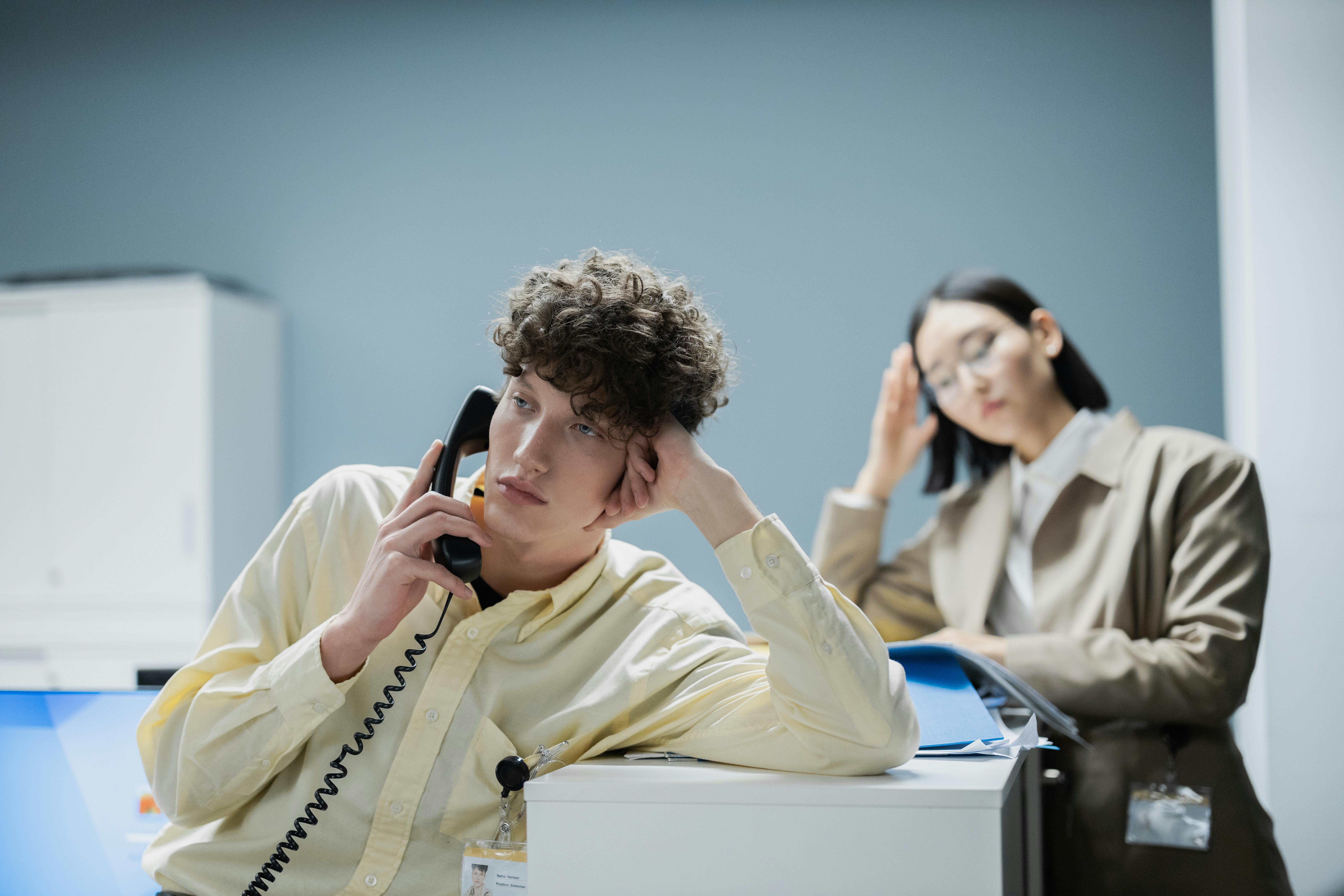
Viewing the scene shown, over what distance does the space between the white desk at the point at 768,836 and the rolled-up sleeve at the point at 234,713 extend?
30 centimetres

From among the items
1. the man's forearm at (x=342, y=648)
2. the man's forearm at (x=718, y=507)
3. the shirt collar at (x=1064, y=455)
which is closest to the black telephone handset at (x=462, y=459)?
the man's forearm at (x=342, y=648)

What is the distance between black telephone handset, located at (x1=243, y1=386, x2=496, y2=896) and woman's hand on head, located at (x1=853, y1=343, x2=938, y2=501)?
1831 mm

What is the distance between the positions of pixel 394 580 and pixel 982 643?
5.11ft

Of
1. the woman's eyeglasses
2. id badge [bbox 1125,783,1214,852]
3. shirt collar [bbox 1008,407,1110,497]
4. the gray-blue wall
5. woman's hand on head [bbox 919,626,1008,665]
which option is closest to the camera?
id badge [bbox 1125,783,1214,852]

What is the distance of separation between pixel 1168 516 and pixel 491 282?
2.19 meters

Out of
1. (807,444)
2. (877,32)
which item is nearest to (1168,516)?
(807,444)

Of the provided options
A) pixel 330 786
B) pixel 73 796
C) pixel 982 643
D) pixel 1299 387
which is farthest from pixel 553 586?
pixel 1299 387

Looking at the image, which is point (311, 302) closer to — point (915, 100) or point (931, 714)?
point (915, 100)

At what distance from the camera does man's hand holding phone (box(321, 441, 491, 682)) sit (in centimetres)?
99

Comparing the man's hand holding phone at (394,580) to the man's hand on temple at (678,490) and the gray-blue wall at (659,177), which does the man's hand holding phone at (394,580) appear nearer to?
the man's hand on temple at (678,490)

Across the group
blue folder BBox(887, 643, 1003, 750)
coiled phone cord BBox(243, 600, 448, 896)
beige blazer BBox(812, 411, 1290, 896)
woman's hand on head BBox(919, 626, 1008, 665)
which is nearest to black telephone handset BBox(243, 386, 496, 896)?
coiled phone cord BBox(243, 600, 448, 896)

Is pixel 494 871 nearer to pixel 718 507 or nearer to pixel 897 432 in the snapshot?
pixel 718 507

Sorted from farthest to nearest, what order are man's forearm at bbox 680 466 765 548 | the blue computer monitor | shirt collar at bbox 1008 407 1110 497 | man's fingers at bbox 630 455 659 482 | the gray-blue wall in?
the gray-blue wall → shirt collar at bbox 1008 407 1110 497 → the blue computer monitor → man's fingers at bbox 630 455 659 482 → man's forearm at bbox 680 466 765 548

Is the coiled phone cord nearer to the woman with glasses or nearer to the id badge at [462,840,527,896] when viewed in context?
the id badge at [462,840,527,896]
